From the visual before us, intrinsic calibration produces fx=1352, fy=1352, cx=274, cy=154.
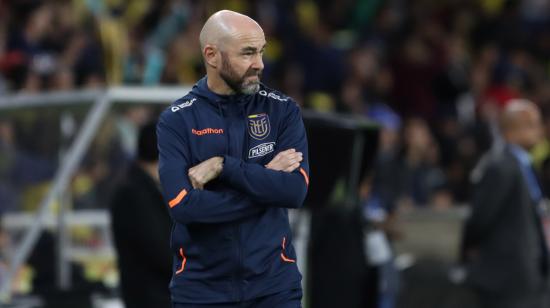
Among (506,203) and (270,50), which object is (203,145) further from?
(270,50)

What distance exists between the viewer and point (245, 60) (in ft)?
15.8

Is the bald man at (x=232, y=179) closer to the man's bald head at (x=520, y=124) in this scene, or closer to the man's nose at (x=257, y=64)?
the man's nose at (x=257, y=64)

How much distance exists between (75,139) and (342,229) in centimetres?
201

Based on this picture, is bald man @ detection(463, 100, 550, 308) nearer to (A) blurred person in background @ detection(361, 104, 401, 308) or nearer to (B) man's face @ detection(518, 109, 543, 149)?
(B) man's face @ detection(518, 109, 543, 149)

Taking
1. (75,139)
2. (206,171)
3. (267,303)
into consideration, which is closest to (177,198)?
(206,171)

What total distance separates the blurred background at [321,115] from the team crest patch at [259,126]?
9.71ft

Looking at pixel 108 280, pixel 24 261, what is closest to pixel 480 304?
pixel 108 280

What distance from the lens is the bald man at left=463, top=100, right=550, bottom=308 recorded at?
326 inches

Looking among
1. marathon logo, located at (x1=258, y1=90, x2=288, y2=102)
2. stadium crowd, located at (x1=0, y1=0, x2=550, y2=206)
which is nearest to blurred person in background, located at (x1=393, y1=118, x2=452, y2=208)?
stadium crowd, located at (x1=0, y1=0, x2=550, y2=206)

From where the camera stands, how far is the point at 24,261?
8812 millimetres

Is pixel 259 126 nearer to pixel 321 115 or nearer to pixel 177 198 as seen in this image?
pixel 177 198

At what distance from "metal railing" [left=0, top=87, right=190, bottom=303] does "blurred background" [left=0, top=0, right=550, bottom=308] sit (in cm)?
1

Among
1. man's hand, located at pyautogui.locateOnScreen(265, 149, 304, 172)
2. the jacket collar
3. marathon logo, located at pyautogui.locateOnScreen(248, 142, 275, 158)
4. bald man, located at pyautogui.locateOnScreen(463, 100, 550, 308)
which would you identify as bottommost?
bald man, located at pyautogui.locateOnScreen(463, 100, 550, 308)

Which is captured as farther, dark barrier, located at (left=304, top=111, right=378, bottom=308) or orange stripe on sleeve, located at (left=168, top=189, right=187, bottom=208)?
dark barrier, located at (left=304, top=111, right=378, bottom=308)
